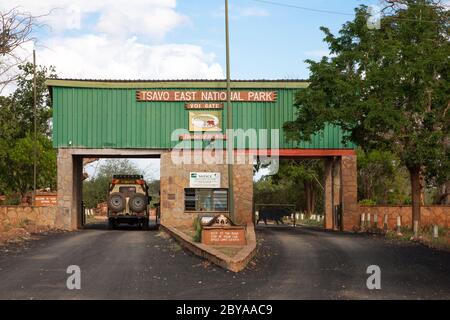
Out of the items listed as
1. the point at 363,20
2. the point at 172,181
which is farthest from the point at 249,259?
the point at 172,181

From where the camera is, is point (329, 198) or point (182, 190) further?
point (329, 198)

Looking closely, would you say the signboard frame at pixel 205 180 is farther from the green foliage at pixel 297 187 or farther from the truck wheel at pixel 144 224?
the green foliage at pixel 297 187

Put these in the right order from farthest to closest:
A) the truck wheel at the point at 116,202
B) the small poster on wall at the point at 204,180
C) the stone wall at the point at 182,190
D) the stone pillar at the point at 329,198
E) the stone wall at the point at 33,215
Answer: the truck wheel at the point at 116,202, the stone pillar at the point at 329,198, the small poster on wall at the point at 204,180, the stone wall at the point at 182,190, the stone wall at the point at 33,215

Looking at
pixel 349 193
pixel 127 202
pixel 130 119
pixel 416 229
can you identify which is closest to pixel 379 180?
pixel 349 193

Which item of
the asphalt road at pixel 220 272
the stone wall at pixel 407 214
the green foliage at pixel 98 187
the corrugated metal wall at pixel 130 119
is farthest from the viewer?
the green foliage at pixel 98 187

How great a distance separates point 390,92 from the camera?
89.7 feet

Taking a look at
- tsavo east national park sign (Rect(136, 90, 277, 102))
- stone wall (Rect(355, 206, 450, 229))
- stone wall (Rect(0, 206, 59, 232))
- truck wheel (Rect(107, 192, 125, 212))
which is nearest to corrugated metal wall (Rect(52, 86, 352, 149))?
tsavo east national park sign (Rect(136, 90, 277, 102))

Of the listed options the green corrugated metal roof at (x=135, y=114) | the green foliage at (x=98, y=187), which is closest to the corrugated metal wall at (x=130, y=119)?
the green corrugated metal roof at (x=135, y=114)

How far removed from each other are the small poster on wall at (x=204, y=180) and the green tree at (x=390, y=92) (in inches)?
269

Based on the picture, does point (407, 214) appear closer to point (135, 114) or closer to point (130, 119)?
point (135, 114)

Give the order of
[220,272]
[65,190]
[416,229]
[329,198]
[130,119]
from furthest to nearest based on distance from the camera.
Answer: [329,198], [130,119], [65,190], [416,229], [220,272]

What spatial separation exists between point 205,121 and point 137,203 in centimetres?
657

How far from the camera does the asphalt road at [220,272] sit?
1234 cm

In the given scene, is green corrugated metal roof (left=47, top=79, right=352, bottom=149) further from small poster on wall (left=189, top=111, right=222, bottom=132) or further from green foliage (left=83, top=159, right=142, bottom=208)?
green foliage (left=83, top=159, right=142, bottom=208)
